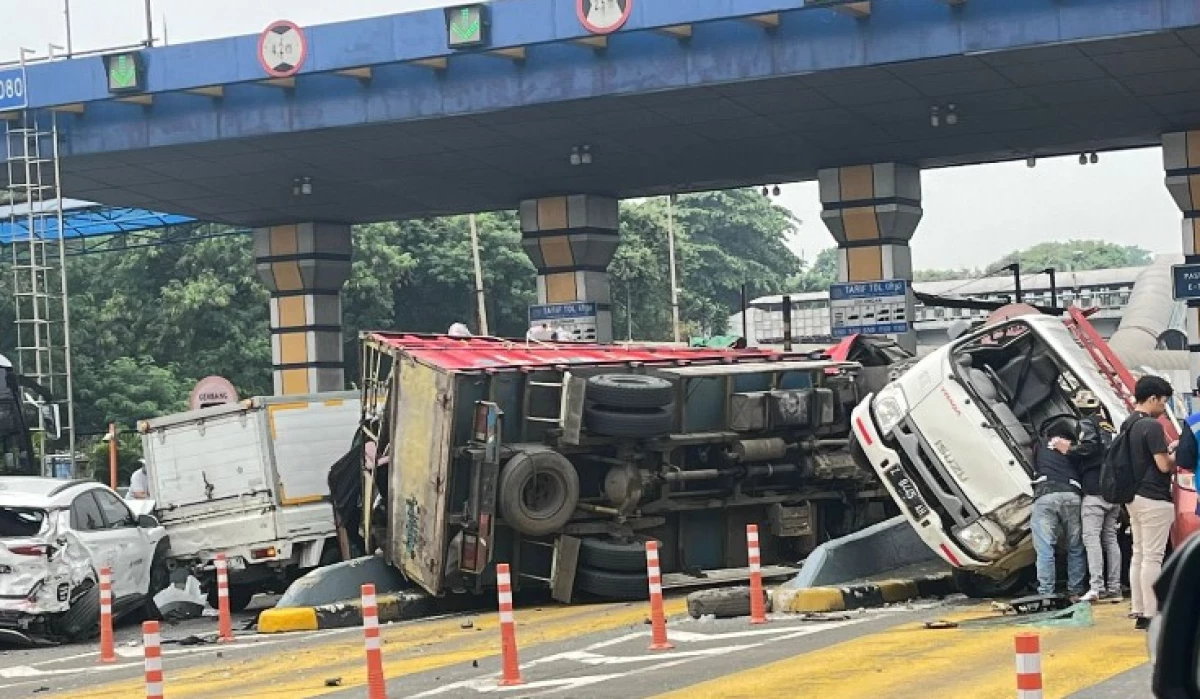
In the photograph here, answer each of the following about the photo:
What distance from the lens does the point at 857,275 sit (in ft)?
115

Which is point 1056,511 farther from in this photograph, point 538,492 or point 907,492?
point 538,492

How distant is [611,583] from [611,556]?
0.25 meters

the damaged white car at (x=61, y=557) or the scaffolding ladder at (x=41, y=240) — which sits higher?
the scaffolding ladder at (x=41, y=240)

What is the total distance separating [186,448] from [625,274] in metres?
50.8

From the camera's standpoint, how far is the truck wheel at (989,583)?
52.5ft

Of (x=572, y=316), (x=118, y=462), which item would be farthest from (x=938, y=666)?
(x=118, y=462)

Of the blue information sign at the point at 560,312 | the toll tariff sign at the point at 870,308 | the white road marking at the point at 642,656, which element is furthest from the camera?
the blue information sign at the point at 560,312

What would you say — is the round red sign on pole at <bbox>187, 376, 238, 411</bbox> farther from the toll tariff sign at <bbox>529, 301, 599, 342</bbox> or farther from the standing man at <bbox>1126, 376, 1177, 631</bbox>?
the standing man at <bbox>1126, 376, 1177, 631</bbox>

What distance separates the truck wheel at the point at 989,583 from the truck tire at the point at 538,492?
141 inches

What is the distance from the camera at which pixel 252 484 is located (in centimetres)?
2075

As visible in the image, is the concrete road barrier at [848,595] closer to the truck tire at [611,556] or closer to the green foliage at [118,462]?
the truck tire at [611,556]

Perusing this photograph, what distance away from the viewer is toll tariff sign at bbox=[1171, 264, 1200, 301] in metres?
30.4

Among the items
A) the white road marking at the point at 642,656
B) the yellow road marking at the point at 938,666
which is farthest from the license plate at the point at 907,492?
the yellow road marking at the point at 938,666

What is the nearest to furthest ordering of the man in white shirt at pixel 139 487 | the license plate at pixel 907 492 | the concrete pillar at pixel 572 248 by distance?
the license plate at pixel 907 492
the man in white shirt at pixel 139 487
the concrete pillar at pixel 572 248
